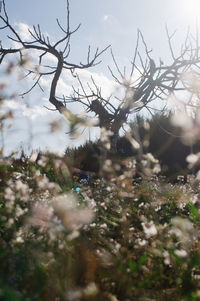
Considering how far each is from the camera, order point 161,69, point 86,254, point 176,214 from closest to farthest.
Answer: point 86,254 < point 176,214 < point 161,69

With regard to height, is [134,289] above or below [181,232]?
below

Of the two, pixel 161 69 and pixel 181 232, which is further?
pixel 161 69

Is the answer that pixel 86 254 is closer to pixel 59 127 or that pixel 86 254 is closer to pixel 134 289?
pixel 134 289

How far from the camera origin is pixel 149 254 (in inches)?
94.0

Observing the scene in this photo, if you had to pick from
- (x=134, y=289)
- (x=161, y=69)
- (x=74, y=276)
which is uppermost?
(x=161, y=69)

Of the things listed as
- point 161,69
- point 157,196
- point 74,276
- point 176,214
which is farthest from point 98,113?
point 74,276

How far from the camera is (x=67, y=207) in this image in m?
2.34

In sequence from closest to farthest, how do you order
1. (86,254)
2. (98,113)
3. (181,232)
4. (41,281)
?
(41,281) < (86,254) < (181,232) < (98,113)

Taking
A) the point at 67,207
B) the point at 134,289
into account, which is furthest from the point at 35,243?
the point at 134,289

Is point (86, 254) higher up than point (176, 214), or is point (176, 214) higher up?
point (176, 214)

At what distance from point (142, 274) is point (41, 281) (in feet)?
2.42

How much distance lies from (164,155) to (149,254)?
29.9 ft

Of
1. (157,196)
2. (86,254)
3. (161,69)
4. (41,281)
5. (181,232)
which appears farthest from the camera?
(161,69)

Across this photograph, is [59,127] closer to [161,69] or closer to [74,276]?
[74,276]
